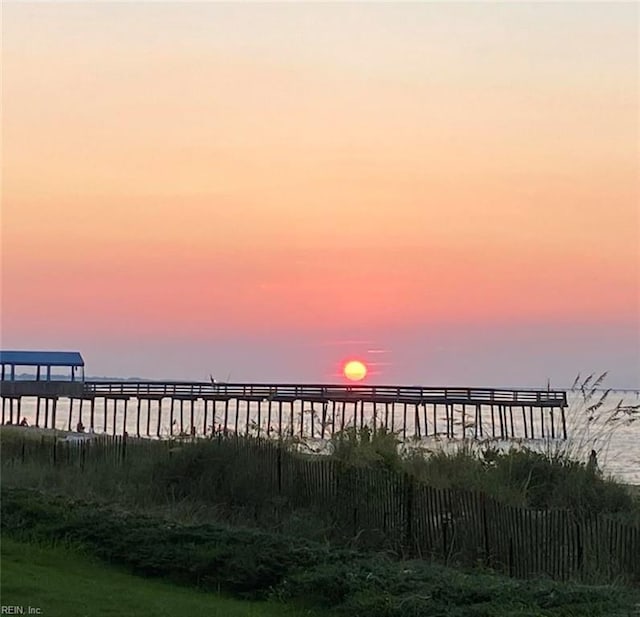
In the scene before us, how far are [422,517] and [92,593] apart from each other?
5.64 metres

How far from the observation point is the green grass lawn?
8383 mm

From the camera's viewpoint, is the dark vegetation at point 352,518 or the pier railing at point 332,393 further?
the pier railing at point 332,393

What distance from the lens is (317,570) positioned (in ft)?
32.5

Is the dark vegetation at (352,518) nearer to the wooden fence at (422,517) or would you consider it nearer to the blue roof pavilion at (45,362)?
the wooden fence at (422,517)

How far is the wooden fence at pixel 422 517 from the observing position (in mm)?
11922

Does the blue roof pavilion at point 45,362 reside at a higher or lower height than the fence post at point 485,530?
higher

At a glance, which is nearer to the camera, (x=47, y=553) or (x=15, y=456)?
(x=47, y=553)

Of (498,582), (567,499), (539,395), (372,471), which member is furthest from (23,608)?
(539,395)

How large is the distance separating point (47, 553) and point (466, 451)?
28.8ft

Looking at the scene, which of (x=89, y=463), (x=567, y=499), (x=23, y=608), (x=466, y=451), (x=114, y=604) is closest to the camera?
(x=23, y=608)

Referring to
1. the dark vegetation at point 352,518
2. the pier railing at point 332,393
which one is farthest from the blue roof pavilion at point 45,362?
the dark vegetation at point 352,518

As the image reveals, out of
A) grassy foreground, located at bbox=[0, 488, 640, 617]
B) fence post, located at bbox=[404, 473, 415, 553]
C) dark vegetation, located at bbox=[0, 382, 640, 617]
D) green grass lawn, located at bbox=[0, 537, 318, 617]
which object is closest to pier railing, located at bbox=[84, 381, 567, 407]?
dark vegetation, located at bbox=[0, 382, 640, 617]

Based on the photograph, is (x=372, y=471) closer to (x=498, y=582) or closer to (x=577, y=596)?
(x=498, y=582)

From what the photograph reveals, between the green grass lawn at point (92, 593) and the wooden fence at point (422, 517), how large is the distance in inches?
160
